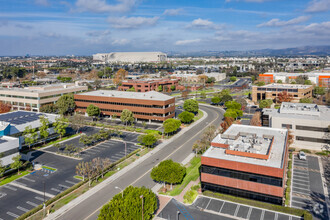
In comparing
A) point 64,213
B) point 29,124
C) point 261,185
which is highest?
point 29,124

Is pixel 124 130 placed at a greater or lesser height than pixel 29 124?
lesser

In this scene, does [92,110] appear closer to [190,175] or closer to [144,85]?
[190,175]

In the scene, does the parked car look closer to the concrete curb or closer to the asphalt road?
the asphalt road

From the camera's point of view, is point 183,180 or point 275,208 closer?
point 275,208

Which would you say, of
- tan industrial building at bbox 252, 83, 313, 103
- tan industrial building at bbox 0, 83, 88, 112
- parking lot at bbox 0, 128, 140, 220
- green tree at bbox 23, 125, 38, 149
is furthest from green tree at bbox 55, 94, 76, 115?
tan industrial building at bbox 252, 83, 313, 103

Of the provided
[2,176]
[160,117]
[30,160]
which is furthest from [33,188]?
[160,117]

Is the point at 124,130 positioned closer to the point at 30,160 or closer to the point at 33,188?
the point at 30,160

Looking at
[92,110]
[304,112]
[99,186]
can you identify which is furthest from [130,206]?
[92,110]

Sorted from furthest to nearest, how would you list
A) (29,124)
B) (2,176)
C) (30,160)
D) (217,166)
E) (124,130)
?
(124,130)
(29,124)
(30,160)
(2,176)
(217,166)
